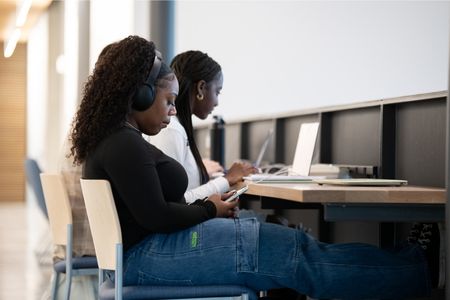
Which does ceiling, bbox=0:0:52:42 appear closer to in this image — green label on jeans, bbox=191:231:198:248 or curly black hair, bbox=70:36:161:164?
curly black hair, bbox=70:36:161:164

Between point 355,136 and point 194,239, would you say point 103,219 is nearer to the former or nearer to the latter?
point 194,239

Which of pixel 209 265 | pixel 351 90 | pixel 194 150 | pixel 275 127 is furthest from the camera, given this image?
pixel 275 127

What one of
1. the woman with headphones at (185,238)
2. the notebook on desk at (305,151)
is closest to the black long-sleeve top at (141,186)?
the woman with headphones at (185,238)

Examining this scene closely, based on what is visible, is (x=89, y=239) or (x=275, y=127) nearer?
(x=89, y=239)

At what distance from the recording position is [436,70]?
320cm

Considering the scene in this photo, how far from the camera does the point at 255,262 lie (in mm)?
2348

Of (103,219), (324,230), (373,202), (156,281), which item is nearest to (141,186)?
(103,219)

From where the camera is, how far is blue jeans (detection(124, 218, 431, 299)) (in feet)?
7.67

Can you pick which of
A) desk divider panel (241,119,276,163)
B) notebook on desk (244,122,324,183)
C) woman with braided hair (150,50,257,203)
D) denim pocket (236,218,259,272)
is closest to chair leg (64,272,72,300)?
woman with braided hair (150,50,257,203)

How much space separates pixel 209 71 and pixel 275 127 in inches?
67.9

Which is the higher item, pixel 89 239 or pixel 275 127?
pixel 275 127

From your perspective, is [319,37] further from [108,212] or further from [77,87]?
[77,87]

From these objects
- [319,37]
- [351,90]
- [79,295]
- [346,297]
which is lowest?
[79,295]

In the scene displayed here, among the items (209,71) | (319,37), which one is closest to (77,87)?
(319,37)
